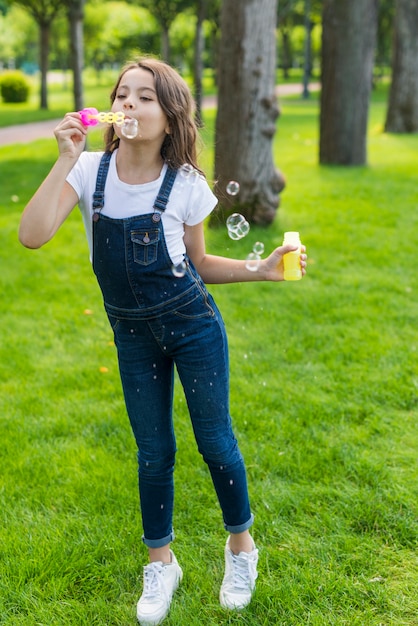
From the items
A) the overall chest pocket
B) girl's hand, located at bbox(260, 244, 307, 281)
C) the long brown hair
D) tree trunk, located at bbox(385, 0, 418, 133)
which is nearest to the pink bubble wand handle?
the long brown hair

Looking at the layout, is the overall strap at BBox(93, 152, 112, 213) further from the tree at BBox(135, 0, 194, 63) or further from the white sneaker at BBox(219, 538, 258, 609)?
the tree at BBox(135, 0, 194, 63)

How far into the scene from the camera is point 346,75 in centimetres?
1116

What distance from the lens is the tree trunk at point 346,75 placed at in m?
11.0

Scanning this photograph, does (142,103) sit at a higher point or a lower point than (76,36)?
lower

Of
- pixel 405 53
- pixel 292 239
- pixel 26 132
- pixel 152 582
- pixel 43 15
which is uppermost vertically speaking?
pixel 43 15

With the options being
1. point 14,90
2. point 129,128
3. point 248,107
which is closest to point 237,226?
point 129,128

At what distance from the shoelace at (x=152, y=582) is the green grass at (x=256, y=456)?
9cm

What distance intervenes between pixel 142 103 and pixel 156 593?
1665 mm

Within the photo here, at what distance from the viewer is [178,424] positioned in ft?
12.5

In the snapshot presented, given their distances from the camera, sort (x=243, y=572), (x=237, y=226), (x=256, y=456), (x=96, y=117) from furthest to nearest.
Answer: (x=256, y=456), (x=237, y=226), (x=243, y=572), (x=96, y=117)

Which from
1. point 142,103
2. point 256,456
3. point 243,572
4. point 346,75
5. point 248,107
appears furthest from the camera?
point 346,75

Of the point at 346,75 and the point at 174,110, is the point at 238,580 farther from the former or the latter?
the point at 346,75

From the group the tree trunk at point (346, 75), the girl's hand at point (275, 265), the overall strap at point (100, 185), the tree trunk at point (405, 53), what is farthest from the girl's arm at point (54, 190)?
the tree trunk at point (405, 53)

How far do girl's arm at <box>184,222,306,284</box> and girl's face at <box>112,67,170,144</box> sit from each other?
35cm
